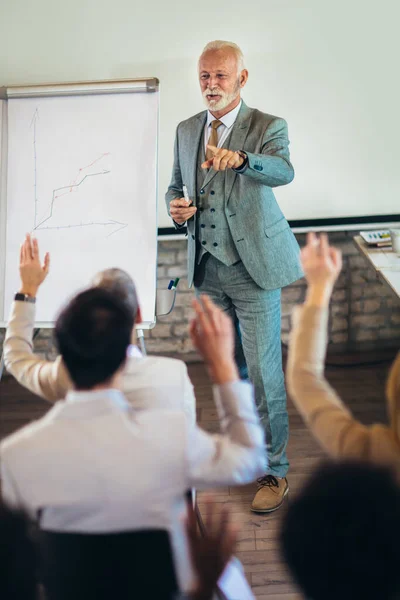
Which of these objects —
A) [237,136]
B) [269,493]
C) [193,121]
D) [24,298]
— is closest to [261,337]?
[269,493]

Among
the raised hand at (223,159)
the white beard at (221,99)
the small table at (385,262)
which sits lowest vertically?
the small table at (385,262)

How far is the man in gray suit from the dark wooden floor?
0.11 meters

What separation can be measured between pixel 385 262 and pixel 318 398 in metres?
1.71

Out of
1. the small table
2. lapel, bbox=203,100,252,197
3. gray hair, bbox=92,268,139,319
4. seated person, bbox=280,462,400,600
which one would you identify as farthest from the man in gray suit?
seated person, bbox=280,462,400,600

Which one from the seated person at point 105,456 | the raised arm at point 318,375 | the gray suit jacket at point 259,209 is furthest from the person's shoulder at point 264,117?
the seated person at point 105,456

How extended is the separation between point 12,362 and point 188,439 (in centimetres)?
62

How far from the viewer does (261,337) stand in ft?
7.64

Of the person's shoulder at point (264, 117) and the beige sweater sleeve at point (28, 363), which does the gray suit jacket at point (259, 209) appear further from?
the beige sweater sleeve at point (28, 363)

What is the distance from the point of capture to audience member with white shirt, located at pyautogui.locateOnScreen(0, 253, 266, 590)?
3.40ft

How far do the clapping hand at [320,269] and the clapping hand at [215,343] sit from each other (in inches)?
→ 7.0

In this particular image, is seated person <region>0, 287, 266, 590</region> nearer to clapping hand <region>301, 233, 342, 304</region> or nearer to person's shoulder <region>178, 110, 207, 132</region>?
clapping hand <region>301, 233, 342, 304</region>

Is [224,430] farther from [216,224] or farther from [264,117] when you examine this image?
[264,117]

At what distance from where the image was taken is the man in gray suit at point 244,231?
2.30m

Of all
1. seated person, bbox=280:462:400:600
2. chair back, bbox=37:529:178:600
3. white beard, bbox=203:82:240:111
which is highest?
white beard, bbox=203:82:240:111
